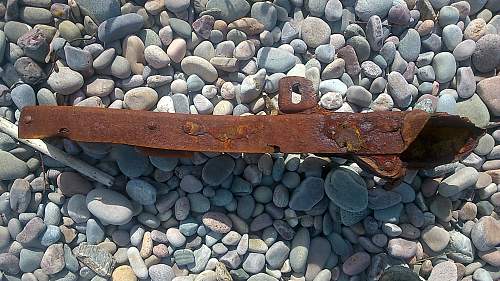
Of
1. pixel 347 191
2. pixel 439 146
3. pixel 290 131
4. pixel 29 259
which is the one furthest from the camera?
pixel 29 259

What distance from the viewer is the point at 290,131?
5.96ft

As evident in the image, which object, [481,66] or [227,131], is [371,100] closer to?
[481,66]

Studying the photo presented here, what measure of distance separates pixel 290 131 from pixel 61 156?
1094 millimetres

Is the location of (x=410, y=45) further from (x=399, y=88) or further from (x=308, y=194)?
(x=308, y=194)

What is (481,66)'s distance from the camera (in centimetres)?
225

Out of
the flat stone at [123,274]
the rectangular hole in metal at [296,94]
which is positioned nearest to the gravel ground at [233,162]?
the flat stone at [123,274]

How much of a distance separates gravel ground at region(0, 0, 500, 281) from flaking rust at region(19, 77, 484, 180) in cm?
23

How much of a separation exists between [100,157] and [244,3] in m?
1.01

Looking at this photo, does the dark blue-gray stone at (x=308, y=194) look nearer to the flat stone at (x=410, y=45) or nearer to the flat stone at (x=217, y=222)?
the flat stone at (x=217, y=222)

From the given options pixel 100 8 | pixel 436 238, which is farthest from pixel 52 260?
pixel 436 238

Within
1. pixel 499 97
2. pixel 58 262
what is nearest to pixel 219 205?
pixel 58 262

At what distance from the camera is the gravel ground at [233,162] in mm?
2137

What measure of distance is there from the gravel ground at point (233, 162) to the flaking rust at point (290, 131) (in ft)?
0.75

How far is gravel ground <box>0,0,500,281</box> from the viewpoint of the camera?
214 centimetres
